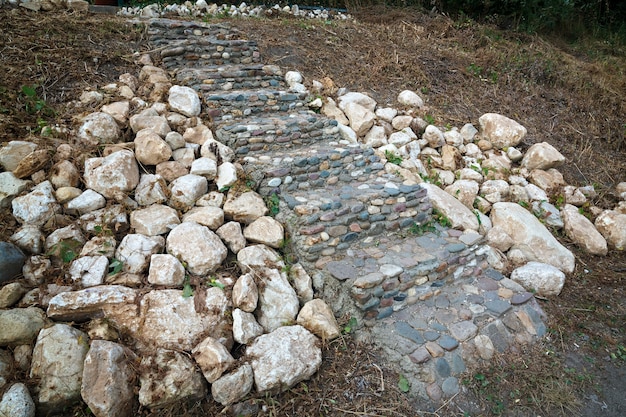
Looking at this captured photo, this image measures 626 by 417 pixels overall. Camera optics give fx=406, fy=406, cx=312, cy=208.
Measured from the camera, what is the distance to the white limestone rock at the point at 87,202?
3.01 meters

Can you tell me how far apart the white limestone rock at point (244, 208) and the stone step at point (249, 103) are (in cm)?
114

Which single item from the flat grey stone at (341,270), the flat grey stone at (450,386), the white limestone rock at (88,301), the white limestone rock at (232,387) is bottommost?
the flat grey stone at (450,386)

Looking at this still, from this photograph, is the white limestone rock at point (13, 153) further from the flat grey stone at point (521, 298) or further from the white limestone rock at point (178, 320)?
the flat grey stone at point (521, 298)

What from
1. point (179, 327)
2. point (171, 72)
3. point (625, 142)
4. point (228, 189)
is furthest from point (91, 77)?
point (625, 142)

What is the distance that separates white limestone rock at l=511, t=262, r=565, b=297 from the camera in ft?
12.0

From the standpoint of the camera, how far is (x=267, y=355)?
2.58m

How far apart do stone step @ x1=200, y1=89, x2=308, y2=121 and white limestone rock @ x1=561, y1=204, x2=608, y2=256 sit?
10.7ft

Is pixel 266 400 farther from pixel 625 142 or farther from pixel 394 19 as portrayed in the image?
pixel 394 19

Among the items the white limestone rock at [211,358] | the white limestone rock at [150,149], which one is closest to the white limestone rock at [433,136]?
the white limestone rock at [150,149]

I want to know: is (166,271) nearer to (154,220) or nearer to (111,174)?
(154,220)

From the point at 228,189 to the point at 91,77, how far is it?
1954mm

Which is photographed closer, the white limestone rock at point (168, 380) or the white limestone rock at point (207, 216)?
the white limestone rock at point (168, 380)

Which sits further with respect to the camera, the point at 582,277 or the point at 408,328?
the point at 582,277

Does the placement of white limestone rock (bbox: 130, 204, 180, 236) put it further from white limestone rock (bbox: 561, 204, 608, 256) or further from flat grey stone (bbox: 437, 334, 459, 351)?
white limestone rock (bbox: 561, 204, 608, 256)
